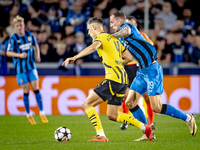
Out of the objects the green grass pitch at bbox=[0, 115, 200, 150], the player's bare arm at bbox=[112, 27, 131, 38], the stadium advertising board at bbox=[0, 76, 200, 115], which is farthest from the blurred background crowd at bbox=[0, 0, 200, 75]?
the player's bare arm at bbox=[112, 27, 131, 38]

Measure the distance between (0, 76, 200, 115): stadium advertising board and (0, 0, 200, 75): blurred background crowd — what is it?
1010mm

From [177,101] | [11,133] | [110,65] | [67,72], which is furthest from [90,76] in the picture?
[110,65]

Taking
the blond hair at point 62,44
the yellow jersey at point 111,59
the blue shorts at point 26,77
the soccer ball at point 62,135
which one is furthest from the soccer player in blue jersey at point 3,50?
the yellow jersey at point 111,59

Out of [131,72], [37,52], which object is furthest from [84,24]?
[131,72]

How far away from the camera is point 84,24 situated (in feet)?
36.6

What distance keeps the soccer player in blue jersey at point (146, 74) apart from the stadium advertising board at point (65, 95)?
13.8ft

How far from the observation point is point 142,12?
1155 centimetres

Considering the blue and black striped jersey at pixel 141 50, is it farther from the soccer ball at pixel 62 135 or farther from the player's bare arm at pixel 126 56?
the soccer ball at pixel 62 135

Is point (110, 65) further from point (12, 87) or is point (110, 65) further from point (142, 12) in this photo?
point (142, 12)

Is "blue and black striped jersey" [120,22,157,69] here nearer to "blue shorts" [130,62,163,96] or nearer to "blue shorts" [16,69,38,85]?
"blue shorts" [130,62,163,96]

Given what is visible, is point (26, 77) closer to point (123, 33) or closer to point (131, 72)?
point (131, 72)

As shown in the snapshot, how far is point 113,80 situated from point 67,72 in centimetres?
577

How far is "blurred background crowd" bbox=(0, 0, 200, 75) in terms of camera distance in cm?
1063

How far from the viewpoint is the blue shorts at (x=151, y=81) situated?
513 cm
